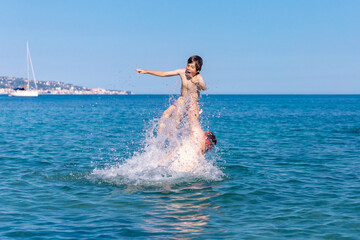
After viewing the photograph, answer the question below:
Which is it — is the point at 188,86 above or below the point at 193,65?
below

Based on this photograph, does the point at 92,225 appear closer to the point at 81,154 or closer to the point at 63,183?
the point at 63,183

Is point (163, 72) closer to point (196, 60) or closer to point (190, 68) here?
point (190, 68)

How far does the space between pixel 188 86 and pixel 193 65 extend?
690 mm

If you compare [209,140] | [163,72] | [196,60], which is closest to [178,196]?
[209,140]

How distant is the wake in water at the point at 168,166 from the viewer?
12039 millimetres

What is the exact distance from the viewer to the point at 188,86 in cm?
1140

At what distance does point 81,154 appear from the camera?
18188mm

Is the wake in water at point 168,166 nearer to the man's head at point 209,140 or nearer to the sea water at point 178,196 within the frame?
the sea water at point 178,196

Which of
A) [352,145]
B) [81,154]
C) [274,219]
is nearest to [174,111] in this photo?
[274,219]

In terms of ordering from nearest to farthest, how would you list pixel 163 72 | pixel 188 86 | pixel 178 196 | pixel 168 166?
1. pixel 178 196
2. pixel 163 72
3. pixel 188 86
4. pixel 168 166

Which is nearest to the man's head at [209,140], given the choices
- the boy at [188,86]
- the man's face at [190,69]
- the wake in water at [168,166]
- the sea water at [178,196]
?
the wake in water at [168,166]

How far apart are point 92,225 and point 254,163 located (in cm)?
934

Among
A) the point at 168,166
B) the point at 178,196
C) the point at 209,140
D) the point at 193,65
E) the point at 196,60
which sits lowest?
the point at 178,196

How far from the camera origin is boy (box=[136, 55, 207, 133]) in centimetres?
1102
